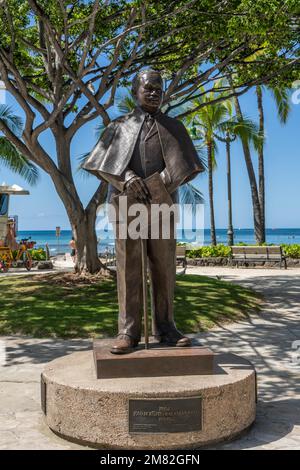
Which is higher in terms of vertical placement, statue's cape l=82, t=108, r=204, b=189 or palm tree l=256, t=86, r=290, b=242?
palm tree l=256, t=86, r=290, b=242

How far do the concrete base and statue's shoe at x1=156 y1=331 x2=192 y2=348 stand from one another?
1.13 ft

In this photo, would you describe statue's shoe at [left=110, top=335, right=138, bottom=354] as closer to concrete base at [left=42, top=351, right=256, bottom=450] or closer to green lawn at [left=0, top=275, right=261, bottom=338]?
concrete base at [left=42, top=351, right=256, bottom=450]

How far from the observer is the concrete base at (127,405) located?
3.67 metres

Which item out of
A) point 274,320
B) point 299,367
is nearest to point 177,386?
point 299,367

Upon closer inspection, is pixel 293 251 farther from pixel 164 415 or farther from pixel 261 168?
pixel 164 415

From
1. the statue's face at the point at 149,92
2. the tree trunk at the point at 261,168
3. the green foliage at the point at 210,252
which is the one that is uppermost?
the tree trunk at the point at 261,168

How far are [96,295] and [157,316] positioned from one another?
256 inches

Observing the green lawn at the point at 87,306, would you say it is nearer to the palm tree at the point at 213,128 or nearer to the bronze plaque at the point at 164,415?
the bronze plaque at the point at 164,415

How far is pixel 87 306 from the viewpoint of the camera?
9.91m

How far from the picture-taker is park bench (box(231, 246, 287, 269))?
2083 cm

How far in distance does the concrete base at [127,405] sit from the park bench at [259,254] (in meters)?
17.1

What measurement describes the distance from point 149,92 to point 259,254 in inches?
689

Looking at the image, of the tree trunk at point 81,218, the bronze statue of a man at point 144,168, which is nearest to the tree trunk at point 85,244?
the tree trunk at point 81,218

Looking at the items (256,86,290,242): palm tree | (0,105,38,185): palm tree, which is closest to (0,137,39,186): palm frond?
(0,105,38,185): palm tree
